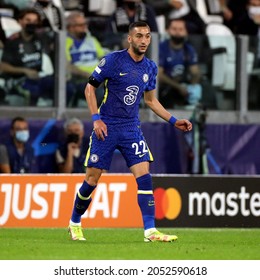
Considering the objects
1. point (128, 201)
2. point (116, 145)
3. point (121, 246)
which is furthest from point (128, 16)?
point (121, 246)

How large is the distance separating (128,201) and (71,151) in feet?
4.46

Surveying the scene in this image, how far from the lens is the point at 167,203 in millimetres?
17359

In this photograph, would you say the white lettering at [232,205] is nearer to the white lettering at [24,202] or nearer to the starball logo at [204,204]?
the starball logo at [204,204]

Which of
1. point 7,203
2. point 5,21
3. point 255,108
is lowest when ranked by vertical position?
point 7,203

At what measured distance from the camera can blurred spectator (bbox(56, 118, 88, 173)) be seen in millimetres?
18016

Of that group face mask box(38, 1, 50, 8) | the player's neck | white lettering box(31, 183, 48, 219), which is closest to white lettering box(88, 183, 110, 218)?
white lettering box(31, 183, 48, 219)

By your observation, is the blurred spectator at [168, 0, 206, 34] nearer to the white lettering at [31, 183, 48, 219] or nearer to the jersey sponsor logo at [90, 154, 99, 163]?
the white lettering at [31, 183, 48, 219]

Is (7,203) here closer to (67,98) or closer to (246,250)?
(67,98)

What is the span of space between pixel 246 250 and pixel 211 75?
6853 millimetres

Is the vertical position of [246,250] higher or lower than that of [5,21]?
lower

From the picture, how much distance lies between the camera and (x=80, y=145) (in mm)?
18125

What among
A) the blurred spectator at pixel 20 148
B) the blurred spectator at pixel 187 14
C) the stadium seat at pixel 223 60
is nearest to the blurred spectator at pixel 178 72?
the stadium seat at pixel 223 60
